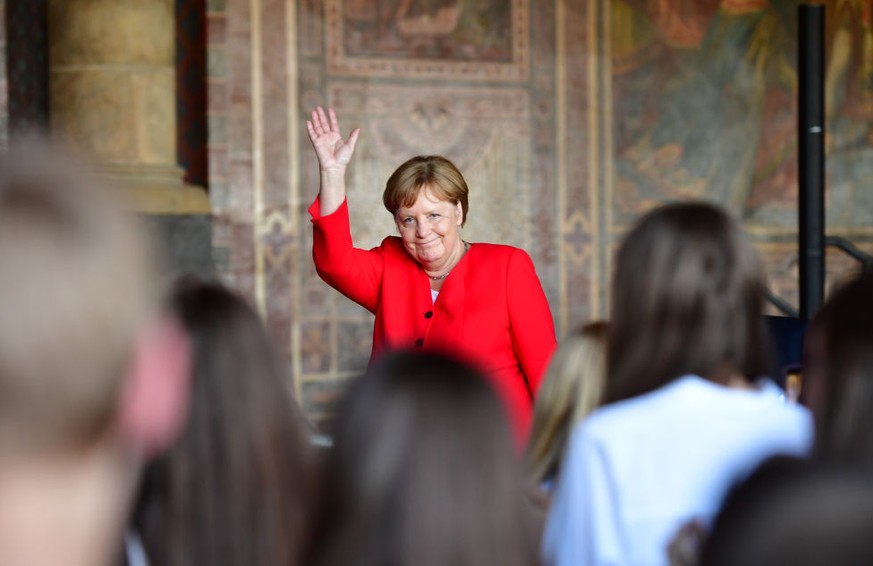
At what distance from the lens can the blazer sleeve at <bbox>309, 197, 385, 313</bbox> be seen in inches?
171

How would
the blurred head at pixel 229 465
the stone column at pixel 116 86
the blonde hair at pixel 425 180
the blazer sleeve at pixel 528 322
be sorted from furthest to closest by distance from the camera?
the stone column at pixel 116 86
the blonde hair at pixel 425 180
the blazer sleeve at pixel 528 322
the blurred head at pixel 229 465

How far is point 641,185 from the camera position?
1013 centimetres

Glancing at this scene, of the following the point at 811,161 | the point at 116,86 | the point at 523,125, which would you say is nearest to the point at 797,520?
the point at 811,161

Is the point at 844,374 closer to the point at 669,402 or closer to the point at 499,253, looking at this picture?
the point at 669,402

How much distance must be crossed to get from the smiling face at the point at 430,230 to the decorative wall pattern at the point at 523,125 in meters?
4.36

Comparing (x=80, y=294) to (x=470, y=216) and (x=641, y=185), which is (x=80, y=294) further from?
(x=641, y=185)

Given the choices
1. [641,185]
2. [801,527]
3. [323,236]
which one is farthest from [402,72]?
[801,527]

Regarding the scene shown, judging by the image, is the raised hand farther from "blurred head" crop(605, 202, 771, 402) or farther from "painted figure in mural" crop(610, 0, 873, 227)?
"painted figure in mural" crop(610, 0, 873, 227)

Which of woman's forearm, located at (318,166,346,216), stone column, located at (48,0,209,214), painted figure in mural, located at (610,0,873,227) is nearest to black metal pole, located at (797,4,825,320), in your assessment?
woman's forearm, located at (318,166,346,216)

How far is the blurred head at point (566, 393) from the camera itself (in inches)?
102

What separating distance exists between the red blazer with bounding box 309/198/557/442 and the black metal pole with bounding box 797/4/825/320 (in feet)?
3.96

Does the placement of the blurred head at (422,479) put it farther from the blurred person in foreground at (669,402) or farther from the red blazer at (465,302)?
the red blazer at (465,302)

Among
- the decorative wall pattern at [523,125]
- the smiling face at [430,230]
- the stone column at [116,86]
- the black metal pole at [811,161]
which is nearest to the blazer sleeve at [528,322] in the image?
the smiling face at [430,230]

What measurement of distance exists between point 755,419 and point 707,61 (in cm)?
853
